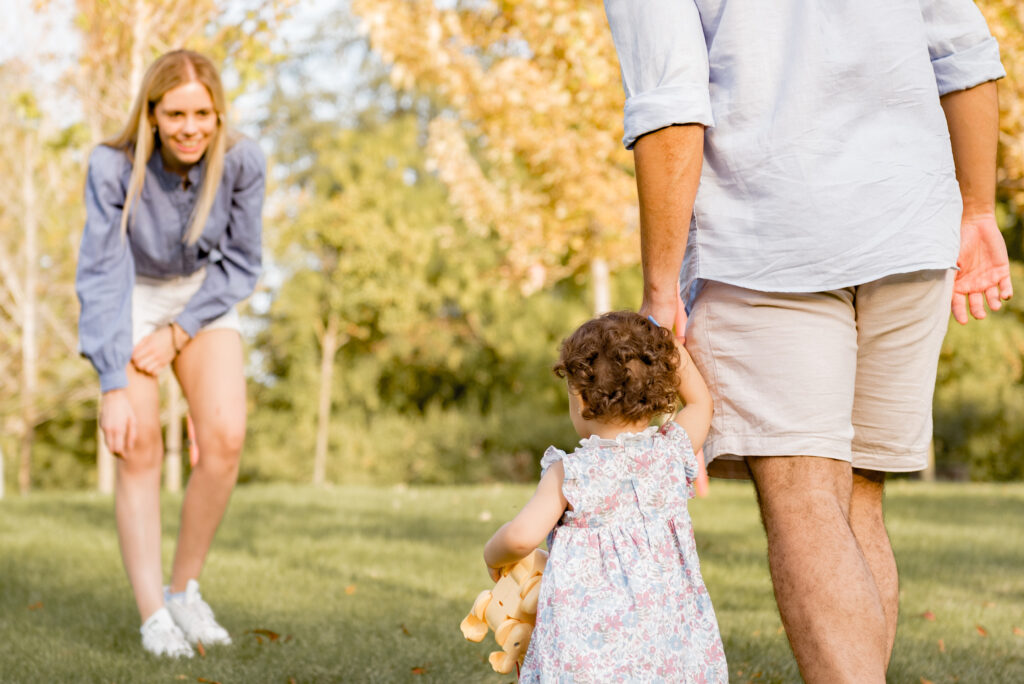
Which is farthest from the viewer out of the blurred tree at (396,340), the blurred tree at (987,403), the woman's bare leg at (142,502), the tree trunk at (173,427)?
the blurred tree at (396,340)

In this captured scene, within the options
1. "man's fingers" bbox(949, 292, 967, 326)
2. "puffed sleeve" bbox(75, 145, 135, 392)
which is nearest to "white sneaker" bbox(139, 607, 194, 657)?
"puffed sleeve" bbox(75, 145, 135, 392)

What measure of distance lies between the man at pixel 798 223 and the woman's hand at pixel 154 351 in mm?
2067

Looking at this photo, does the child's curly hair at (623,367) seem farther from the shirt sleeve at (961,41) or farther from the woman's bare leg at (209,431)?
the woman's bare leg at (209,431)

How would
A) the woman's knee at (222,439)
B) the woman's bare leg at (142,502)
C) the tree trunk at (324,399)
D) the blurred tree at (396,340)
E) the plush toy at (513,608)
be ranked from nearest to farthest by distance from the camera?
the plush toy at (513,608) < the woman's bare leg at (142,502) < the woman's knee at (222,439) < the blurred tree at (396,340) < the tree trunk at (324,399)

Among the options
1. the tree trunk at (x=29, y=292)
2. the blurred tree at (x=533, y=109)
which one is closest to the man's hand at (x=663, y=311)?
the blurred tree at (x=533, y=109)

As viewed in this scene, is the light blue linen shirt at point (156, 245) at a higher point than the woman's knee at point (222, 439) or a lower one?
higher

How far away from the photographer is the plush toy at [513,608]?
7.20 feet

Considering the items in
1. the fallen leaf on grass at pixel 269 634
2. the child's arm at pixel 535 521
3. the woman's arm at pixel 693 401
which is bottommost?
the fallen leaf on grass at pixel 269 634

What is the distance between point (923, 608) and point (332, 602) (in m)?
2.38

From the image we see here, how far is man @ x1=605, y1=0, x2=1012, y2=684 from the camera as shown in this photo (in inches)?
80.7

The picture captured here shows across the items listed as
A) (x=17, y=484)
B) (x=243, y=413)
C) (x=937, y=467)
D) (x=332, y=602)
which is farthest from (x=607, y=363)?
(x=17, y=484)

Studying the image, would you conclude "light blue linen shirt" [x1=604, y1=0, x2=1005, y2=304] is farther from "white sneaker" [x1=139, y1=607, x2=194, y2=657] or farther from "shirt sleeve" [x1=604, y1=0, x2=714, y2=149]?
"white sneaker" [x1=139, y1=607, x2=194, y2=657]

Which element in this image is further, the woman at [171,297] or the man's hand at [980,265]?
the woman at [171,297]

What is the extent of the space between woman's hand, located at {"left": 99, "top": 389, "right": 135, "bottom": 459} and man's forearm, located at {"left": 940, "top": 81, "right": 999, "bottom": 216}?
8.36 feet
